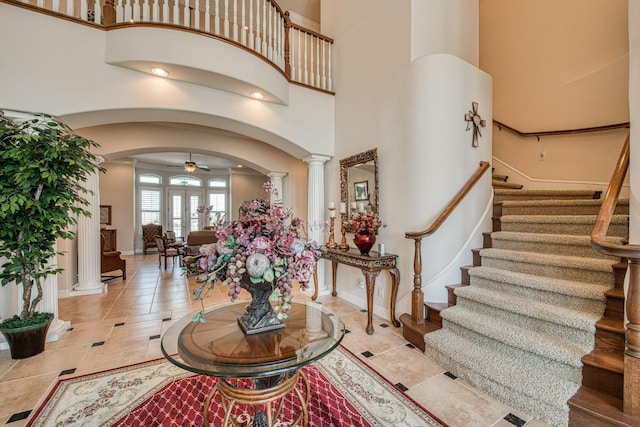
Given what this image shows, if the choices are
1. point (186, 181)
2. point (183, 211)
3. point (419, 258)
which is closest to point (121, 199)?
point (183, 211)

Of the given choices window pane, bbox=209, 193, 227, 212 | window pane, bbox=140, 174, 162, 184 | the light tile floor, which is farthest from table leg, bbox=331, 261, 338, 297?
window pane, bbox=140, 174, 162, 184

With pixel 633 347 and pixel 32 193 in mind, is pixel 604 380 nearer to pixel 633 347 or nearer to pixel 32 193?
pixel 633 347

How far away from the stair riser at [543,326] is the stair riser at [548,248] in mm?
834

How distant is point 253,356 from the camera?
134cm

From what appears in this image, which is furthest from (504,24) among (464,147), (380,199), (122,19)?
(122,19)

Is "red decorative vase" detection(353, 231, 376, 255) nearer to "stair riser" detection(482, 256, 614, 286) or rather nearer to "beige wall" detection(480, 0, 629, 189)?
"stair riser" detection(482, 256, 614, 286)

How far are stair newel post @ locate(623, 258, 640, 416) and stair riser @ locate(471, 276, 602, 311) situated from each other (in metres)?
0.66

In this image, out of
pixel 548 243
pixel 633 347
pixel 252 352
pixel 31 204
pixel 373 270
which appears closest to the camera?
pixel 252 352

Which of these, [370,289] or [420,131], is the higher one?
[420,131]

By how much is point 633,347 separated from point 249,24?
4.68 meters

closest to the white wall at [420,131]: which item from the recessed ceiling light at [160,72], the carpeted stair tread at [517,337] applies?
the carpeted stair tread at [517,337]

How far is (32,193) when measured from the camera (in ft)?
8.34

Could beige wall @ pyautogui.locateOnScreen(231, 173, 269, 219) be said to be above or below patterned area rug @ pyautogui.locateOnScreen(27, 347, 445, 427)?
above

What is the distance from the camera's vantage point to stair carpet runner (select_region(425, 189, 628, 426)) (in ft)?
6.18
